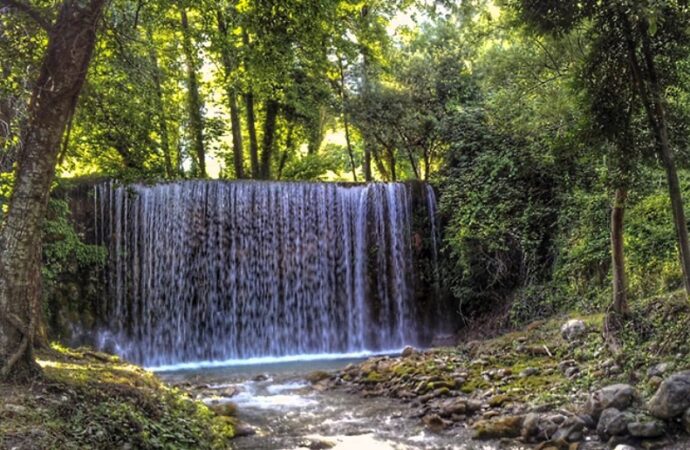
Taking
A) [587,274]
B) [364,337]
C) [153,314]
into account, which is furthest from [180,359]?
[587,274]

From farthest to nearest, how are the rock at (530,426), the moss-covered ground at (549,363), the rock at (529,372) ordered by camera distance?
the rock at (529,372)
the moss-covered ground at (549,363)
the rock at (530,426)

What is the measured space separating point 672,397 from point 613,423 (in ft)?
1.79

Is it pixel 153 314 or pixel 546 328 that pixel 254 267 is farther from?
pixel 546 328

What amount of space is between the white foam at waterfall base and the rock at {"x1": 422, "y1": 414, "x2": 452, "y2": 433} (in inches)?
227

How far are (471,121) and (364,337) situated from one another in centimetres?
591

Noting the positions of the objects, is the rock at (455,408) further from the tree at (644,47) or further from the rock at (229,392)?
the rock at (229,392)

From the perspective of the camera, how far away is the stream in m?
5.91

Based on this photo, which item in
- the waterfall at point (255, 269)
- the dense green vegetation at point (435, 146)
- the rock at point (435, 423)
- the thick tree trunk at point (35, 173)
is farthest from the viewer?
the waterfall at point (255, 269)

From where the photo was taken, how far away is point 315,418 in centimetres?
699

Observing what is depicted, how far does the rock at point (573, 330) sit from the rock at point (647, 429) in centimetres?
288

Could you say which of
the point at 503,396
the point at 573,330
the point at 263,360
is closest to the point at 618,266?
the point at 573,330

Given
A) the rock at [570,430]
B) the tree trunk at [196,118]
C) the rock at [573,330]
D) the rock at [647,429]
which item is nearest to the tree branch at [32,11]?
the rock at [570,430]

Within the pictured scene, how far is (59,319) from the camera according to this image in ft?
37.3

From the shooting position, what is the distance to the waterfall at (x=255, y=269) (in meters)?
12.2
